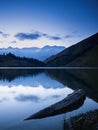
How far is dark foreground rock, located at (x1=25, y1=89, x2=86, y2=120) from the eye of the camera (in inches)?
694

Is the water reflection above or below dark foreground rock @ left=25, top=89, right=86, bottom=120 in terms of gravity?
below

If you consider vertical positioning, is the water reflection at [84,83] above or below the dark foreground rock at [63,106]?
below

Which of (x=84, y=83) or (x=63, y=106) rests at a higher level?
(x=63, y=106)

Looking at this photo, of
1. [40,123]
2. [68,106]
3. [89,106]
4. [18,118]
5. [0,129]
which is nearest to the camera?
[0,129]

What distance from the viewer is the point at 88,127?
12750mm

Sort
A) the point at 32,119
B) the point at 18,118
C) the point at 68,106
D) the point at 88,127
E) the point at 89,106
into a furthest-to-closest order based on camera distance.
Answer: the point at 89,106
the point at 68,106
the point at 18,118
the point at 32,119
the point at 88,127

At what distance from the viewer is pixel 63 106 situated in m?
20.1

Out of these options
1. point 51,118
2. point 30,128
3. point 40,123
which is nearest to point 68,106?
point 51,118

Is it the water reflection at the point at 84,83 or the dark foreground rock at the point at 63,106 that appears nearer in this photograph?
the dark foreground rock at the point at 63,106

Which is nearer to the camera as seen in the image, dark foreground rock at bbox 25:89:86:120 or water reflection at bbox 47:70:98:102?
dark foreground rock at bbox 25:89:86:120

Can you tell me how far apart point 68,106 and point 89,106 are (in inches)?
133

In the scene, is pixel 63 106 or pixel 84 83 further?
pixel 84 83

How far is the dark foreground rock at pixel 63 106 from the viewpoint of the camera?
17617 mm

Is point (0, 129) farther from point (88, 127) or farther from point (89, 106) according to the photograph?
point (89, 106)
